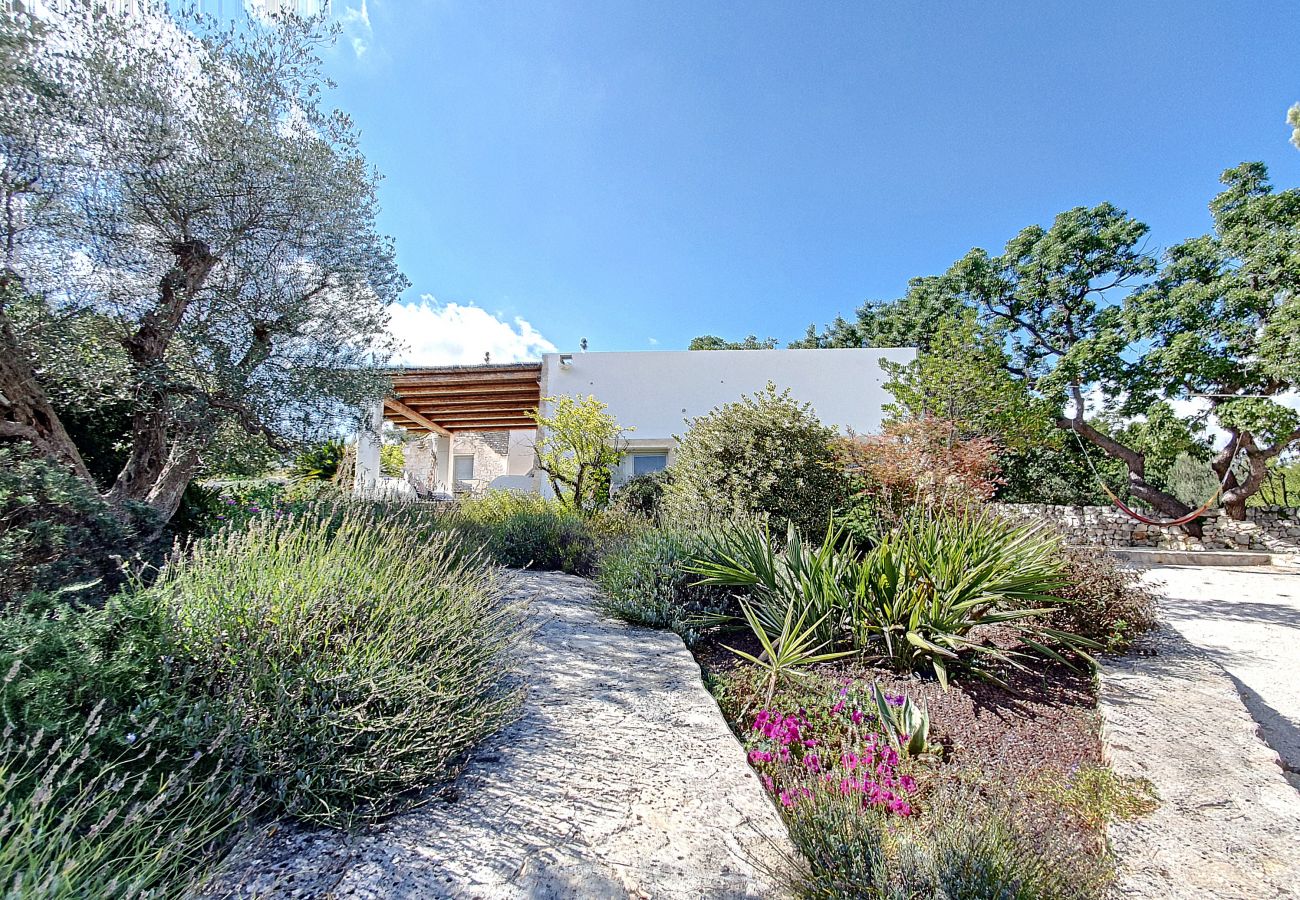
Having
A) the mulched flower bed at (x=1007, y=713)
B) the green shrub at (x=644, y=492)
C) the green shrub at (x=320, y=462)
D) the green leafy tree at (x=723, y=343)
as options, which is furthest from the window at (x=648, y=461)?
the green leafy tree at (x=723, y=343)

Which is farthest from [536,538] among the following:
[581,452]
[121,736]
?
[121,736]

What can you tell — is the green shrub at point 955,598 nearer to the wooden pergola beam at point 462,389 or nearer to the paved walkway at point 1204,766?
the paved walkway at point 1204,766

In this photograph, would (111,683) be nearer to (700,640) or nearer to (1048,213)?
(700,640)

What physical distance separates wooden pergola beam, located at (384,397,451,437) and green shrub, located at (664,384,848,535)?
902 cm

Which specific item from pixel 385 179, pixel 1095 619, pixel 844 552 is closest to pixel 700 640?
pixel 844 552

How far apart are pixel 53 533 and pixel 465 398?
456 inches

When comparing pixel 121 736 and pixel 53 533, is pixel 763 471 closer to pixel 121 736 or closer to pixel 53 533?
pixel 121 736

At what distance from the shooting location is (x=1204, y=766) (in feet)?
8.67

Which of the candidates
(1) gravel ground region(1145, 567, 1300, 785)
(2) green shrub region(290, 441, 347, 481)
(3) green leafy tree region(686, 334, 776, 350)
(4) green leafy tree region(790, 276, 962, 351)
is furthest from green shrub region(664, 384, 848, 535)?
(3) green leafy tree region(686, 334, 776, 350)

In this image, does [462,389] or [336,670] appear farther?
[462,389]

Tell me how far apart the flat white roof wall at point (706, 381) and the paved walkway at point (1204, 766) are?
8.60 metres

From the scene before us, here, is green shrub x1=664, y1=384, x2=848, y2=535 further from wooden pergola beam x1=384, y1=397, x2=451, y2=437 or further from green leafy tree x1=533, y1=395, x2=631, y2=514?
wooden pergola beam x1=384, y1=397, x2=451, y2=437

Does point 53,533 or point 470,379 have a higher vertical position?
point 470,379

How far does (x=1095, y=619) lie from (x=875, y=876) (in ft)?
12.5
